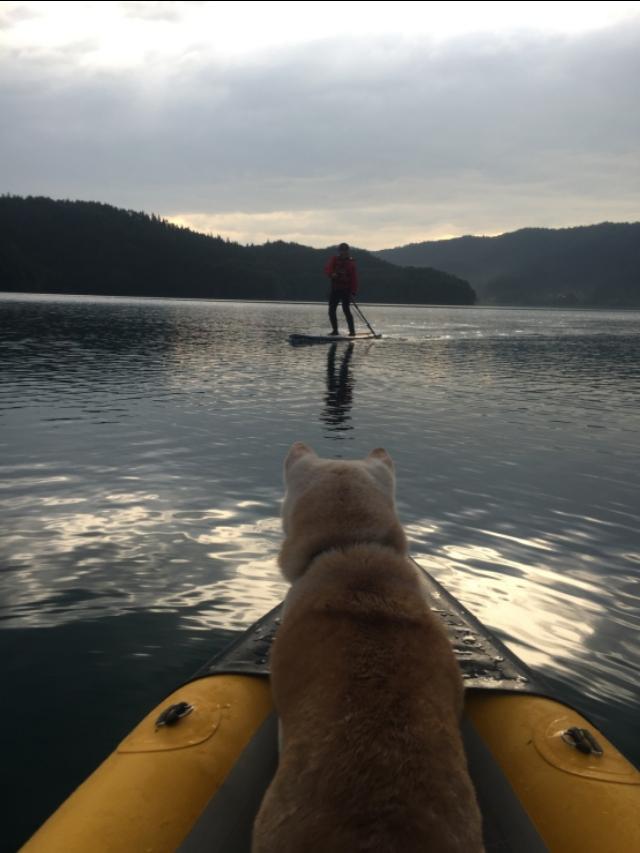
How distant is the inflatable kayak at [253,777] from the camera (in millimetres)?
2938

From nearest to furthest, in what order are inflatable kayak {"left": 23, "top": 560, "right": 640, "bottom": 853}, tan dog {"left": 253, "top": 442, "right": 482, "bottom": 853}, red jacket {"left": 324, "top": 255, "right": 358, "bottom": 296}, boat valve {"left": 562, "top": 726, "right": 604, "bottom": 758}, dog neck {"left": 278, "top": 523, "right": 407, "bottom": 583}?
1. tan dog {"left": 253, "top": 442, "right": 482, "bottom": 853}
2. inflatable kayak {"left": 23, "top": 560, "right": 640, "bottom": 853}
3. boat valve {"left": 562, "top": 726, "right": 604, "bottom": 758}
4. dog neck {"left": 278, "top": 523, "right": 407, "bottom": 583}
5. red jacket {"left": 324, "top": 255, "right": 358, "bottom": 296}

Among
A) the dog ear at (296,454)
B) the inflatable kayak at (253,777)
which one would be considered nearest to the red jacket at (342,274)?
the dog ear at (296,454)

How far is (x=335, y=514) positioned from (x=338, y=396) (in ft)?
57.6

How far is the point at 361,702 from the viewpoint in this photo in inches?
96.3

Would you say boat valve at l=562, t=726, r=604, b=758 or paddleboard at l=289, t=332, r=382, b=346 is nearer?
boat valve at l=562, t=726, r=604, b=758

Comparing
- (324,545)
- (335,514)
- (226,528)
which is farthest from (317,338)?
(324,545)

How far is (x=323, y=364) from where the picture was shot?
30.8 metres

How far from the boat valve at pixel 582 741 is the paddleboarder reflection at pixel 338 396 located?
40.7ft

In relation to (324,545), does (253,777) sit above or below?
below

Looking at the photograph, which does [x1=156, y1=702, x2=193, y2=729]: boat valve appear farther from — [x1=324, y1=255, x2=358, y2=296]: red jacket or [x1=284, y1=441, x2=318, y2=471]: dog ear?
[x1=324, y1=255, x2=358, y2=296]: red jacket

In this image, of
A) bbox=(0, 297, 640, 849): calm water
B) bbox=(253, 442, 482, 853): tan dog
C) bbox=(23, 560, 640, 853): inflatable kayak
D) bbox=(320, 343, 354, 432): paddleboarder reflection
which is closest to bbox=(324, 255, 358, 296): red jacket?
bbox=(320, 343, 354, 432): paddleboarder reflection

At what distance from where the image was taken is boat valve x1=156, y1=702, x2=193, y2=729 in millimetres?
3696

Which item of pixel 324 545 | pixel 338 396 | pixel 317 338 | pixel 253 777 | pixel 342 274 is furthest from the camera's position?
pixel 317 338

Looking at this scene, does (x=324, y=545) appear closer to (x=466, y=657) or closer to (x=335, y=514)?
(x=335, y=514)
